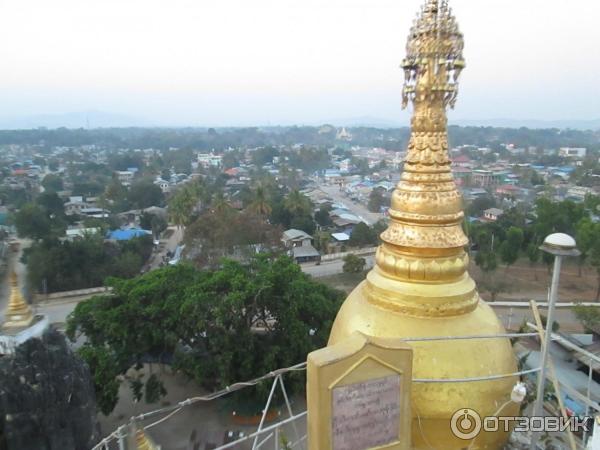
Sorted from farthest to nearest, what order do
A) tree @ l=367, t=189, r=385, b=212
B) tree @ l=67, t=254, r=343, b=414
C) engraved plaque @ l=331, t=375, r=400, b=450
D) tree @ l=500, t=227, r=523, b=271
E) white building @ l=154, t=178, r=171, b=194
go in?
white building @ l=154, t=178, r=171, b=194 < tree @ l=367, t=189, r=385, b=212 < tree @ l=500, t=227, r=523, b=271 < tree @ l=67, t=254, r=343, b=414 < engraved plaque @ l=331, t=375, r=400, b=450

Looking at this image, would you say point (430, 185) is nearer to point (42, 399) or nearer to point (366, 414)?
point (366, 414)

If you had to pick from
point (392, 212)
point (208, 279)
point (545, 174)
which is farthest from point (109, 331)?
point (545, 174)

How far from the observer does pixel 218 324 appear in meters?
14.7

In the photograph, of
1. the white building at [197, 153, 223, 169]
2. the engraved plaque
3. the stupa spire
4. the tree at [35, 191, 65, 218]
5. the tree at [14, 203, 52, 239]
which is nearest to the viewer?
the engraved plaque

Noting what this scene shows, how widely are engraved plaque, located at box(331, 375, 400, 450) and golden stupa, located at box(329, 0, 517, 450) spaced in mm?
670

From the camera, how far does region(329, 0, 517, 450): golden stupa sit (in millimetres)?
5953

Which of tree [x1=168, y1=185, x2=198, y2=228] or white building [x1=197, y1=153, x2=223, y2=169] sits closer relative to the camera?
tree [x1=168, y1=185, x2=198, y2=228]

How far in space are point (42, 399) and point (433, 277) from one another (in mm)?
5213

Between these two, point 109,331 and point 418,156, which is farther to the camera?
point 109,331

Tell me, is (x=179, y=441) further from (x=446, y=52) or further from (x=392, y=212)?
(x=446, y=52)

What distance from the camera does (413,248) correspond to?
6.36 meters

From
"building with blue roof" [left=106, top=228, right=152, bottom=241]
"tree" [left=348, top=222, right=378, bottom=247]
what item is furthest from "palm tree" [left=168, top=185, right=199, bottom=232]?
"tree" [left=348, top=222, right=378, bottom=247]

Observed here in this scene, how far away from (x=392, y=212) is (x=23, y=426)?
5458 mm
